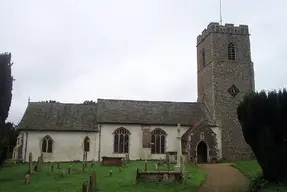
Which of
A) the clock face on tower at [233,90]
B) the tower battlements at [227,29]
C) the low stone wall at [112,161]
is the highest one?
the tower battlements at [227,29]

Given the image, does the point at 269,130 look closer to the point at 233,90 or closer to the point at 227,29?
the point at 233,90

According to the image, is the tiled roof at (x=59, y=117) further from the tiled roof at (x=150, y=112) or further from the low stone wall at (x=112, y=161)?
the low stone wall at (x=112, y=161)

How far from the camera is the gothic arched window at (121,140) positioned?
36594 millimetres

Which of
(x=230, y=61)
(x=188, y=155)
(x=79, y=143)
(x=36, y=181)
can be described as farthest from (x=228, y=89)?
(x=36, y=181)

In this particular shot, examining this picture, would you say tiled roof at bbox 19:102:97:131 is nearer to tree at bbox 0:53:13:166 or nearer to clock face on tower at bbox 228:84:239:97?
tree at bbox 0:53:13:166

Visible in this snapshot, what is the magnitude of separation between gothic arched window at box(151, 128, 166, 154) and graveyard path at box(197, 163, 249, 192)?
1014 cm

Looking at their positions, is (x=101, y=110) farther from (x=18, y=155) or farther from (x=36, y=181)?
(x=36, y=181)

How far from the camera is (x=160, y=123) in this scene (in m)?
37.2

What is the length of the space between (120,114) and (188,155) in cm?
904

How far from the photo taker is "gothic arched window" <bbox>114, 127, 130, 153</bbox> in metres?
36.6

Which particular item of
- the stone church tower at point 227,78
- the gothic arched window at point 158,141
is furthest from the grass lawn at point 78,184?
the stone church tower at point 227,78

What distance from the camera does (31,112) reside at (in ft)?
124

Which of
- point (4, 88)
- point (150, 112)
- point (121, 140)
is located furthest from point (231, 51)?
point (4, 88)

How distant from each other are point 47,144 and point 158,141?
12.0 m
